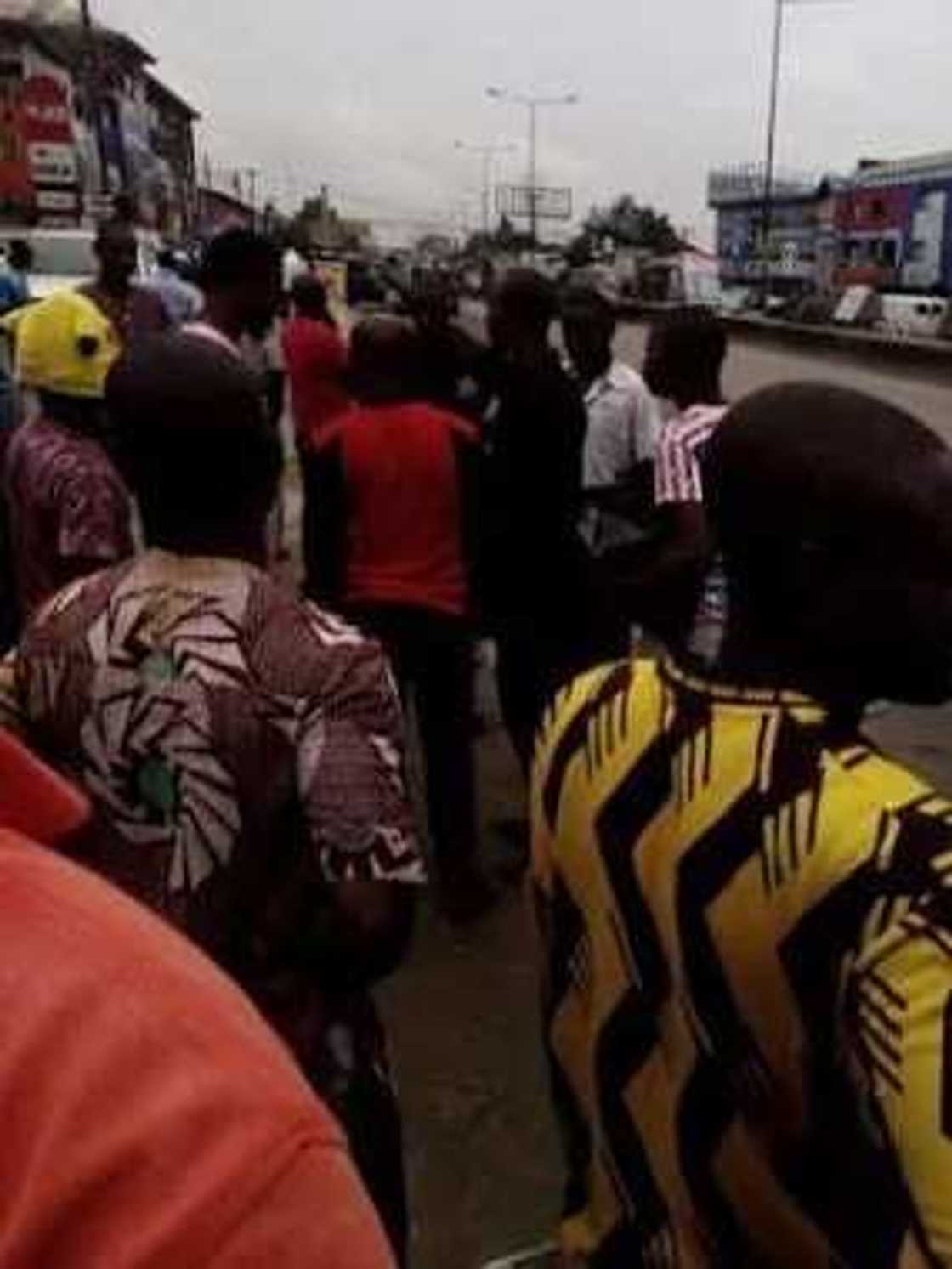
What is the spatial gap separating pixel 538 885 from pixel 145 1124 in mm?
1183

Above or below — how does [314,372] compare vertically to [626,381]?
below

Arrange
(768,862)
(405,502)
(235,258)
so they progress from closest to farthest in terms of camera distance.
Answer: (768,862) < (405,502) < (235,258)

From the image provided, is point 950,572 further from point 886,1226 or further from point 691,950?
point 886,1226

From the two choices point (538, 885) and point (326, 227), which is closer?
point (538, 885)

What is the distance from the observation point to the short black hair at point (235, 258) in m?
4.89

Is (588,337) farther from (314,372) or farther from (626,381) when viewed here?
(314,372)

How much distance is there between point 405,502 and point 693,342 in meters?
Result: 0.81

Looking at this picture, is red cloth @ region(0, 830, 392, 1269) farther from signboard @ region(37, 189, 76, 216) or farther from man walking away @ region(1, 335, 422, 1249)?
signboard @ region(37, 189, 76, 216)

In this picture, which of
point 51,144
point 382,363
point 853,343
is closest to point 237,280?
point 382,363

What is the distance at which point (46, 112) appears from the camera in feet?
203

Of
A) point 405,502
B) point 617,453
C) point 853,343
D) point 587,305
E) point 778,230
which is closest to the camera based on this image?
point 405,502

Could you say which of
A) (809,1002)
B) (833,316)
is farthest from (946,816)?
(833,316)

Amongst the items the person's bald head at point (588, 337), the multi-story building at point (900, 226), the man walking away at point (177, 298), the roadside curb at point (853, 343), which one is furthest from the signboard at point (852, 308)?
the person's bald head at point (588, 337)

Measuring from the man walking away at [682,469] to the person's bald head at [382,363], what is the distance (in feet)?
2.03
